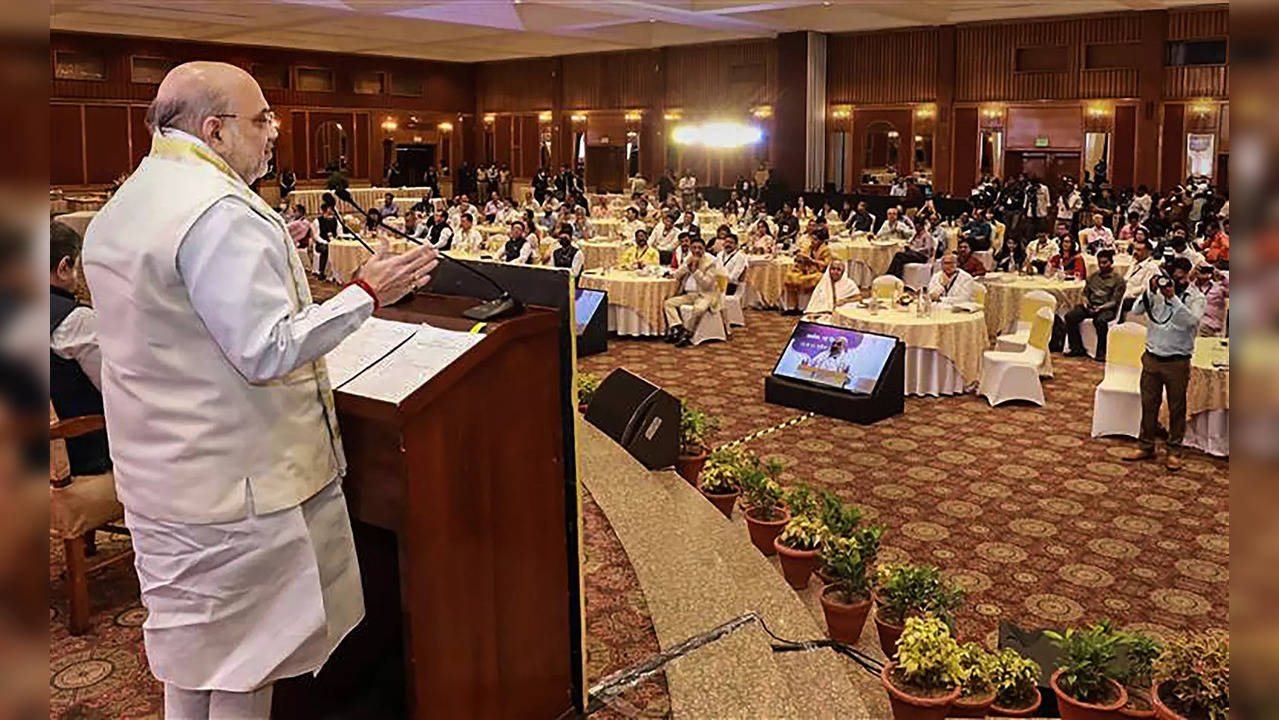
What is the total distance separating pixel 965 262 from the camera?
9875 mm

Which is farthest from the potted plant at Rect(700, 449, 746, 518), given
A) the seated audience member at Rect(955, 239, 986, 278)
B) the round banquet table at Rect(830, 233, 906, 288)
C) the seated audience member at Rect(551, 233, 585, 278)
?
the round banquet table at Rect(830, 233, 906, 288)

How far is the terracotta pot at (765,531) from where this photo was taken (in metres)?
4.80

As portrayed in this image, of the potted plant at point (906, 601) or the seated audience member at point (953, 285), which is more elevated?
the seated audience member at point (953, 285)

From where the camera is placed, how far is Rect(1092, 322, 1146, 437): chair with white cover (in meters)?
7.20

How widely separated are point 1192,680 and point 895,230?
40.2ft

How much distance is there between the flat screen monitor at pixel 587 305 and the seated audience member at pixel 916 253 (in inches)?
175

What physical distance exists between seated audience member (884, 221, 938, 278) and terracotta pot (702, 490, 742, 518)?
845 cm

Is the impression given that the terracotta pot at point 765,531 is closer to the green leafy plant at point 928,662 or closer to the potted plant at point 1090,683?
the green leafy plant at point 928,662

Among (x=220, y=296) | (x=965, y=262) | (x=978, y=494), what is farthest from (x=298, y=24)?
(x=220, y=296)

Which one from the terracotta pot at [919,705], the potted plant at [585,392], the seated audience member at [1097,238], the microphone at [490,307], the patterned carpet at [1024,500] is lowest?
the patterned carpet at [1024,500]

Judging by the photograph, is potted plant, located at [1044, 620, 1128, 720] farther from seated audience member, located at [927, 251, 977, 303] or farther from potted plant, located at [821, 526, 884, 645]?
seated audience member, located at [927, 251, 977, 303]

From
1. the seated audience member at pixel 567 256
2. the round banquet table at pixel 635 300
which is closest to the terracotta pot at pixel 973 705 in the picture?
the round banquet table at pixel 635 300

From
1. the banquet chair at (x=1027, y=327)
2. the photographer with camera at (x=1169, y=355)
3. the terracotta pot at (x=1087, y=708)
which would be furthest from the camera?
the banquet chair at (x=1027, y=327)
